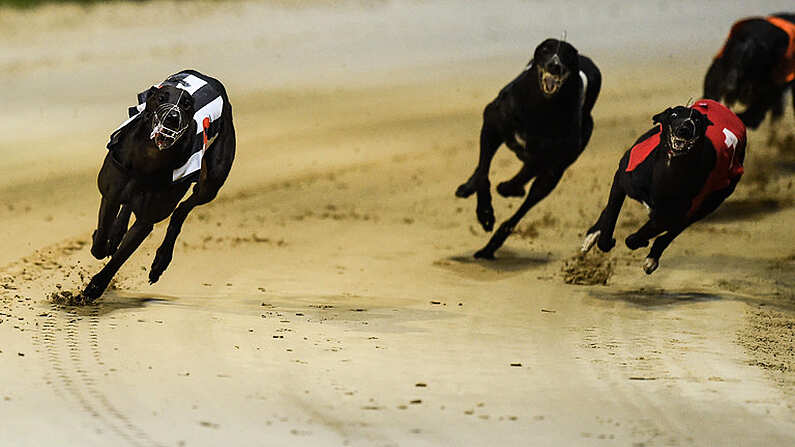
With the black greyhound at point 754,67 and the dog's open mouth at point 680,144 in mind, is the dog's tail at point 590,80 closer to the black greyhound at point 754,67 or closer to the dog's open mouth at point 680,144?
the dog's open mouth at point 680,144

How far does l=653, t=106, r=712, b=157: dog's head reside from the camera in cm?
739

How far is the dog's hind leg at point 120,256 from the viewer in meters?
7.07

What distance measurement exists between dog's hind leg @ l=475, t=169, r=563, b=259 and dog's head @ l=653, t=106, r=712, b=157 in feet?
6.23

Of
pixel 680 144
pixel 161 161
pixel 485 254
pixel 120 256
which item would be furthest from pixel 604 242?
pixel 120 256

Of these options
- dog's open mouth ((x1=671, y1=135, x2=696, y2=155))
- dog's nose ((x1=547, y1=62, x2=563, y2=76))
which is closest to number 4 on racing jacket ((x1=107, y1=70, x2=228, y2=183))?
dog's nose ((x1=547, y1=62, x2=563, y2=76))

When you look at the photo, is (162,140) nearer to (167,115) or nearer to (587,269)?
(167,115)

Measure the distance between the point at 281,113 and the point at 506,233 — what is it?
615cm

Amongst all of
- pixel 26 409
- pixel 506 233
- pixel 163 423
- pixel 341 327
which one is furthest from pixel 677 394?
pixel 506 233


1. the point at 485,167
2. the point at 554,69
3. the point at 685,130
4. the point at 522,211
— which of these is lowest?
the point at 522,211

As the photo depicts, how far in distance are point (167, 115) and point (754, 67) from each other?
6.76m

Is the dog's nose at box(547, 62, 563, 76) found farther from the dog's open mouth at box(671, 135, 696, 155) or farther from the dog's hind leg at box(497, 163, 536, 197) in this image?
the dog's hind leg at box(497, 163, 536, 197)

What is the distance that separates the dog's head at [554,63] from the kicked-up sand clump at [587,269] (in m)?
1.31

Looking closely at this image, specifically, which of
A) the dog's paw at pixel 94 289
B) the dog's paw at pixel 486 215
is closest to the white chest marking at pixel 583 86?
the dog's paw at pixel 486 215

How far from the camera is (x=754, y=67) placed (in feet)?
39.0
